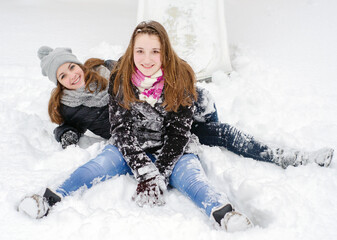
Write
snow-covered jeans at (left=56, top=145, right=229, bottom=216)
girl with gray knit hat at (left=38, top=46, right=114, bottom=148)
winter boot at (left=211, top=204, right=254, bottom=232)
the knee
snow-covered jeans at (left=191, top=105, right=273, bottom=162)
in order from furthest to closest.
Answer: girl with gray knit hat at (left=38, top=46, right=114, bottom=148) < snow-covered jeans at (left=191, top=105, right=273, bottom=162) < the knee < snow-covered jeans at (left=56, top=145, right=229, bottom=216) < winter boot at (left=211, top=204, right=254, bottom=232)

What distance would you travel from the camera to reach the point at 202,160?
5.22 ft

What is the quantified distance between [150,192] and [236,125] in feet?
2.83

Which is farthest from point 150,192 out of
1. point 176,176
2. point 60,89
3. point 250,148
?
point 60,89

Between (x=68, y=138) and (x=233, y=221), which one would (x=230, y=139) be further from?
(x=68, y=138)

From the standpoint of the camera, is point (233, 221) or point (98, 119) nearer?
point (233, 221)

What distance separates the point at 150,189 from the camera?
1297 millimetres

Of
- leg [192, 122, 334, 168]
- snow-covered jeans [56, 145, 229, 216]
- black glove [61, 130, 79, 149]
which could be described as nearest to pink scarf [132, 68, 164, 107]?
snow-covered jeans [56, 145, 229, 216]

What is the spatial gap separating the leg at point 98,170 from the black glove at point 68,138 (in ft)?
1.18

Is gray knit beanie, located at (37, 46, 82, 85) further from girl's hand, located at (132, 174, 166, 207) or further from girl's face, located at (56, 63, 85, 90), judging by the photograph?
girl's hand, located at (132, 174, 166, 207)

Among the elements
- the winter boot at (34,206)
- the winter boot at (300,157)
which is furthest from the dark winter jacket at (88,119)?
the winter boot at (34,206)

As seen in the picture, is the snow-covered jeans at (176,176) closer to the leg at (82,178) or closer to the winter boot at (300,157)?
the leg at (82,178)

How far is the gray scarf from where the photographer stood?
1.72 meters

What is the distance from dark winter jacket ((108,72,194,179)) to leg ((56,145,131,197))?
0.05 metres

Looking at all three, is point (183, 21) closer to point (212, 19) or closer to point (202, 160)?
point (212, 19)
